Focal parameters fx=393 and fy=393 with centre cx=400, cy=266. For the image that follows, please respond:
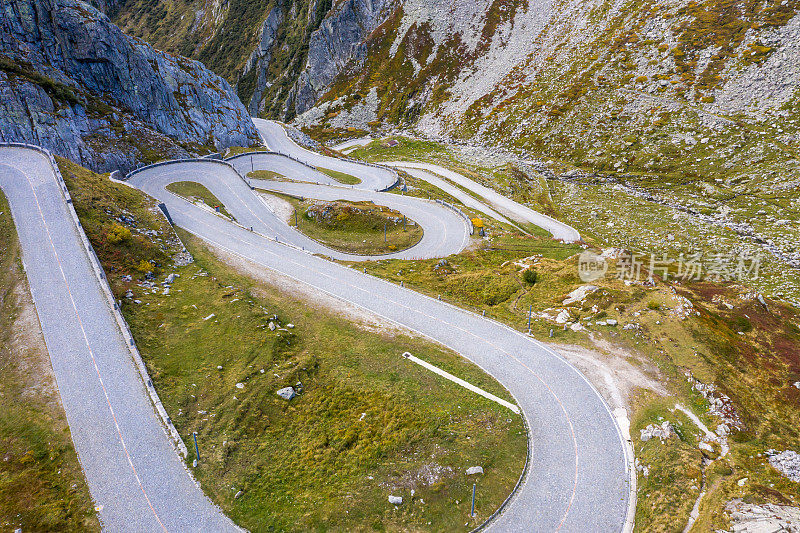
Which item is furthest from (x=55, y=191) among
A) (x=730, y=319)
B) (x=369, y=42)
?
(x=369, y=42)

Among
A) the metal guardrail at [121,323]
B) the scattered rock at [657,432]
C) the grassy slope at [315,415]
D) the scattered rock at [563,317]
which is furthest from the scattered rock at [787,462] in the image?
the metal guardrail at [121,323]

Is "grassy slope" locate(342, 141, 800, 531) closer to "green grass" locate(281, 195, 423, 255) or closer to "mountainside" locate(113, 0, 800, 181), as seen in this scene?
"green grass" locate(281, 195, 423, 255)

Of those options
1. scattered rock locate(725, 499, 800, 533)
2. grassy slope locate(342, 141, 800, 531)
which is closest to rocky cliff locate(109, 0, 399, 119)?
grassy slope locate(342, 141, 800, 531)

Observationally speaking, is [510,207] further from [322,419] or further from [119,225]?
[119,225]

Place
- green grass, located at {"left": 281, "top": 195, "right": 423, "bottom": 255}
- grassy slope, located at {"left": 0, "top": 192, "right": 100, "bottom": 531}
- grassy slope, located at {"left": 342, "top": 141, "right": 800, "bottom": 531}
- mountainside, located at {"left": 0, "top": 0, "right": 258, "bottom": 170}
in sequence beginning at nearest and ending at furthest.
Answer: grassy slope, located at {"left": 0, "top": 192, "right": 100, "bottom": 531} < grassy slope, located at {"left": 342, "top": 141, "right": 800, "bottom": 531} < green grass, located at {"left": 281, "top": 195, "right": 423, "bottom": 255} < mountainside, located at {"left": 0, "top": 0, "right": 258, "bottom": 170}

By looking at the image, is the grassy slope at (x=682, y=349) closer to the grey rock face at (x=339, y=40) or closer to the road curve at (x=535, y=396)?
the road curve at (x=535, y=396)

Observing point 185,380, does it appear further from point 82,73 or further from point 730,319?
point 82,73

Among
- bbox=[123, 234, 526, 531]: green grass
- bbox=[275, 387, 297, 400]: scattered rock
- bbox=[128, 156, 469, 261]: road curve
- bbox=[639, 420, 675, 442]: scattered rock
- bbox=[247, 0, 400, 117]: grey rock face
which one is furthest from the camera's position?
bbox=[247, 0, 400, 117]: grey rock face
